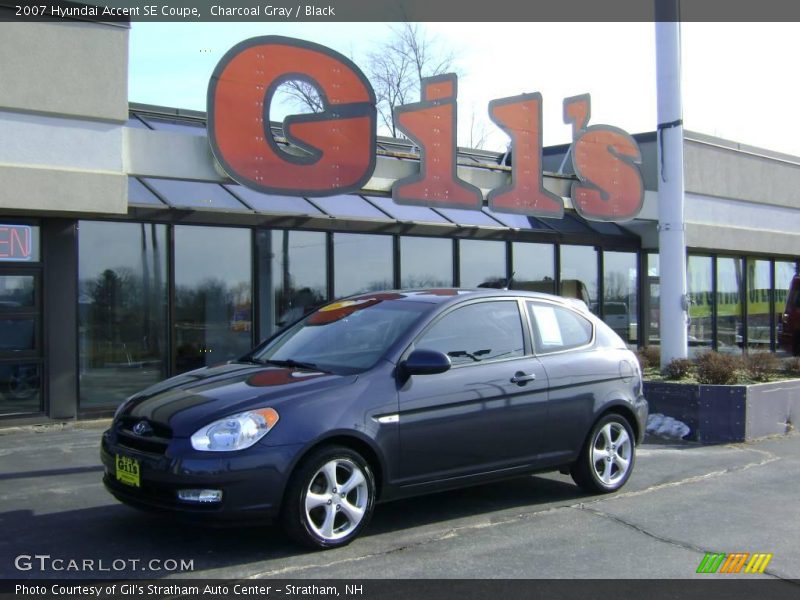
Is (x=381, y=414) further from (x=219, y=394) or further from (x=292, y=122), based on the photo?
(x=292, y=122)

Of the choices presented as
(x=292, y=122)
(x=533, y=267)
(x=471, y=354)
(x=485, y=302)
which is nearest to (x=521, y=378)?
(x=471, y=354)

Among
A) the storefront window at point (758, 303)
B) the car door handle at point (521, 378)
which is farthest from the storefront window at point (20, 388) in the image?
the storefront window at point (758, 303)

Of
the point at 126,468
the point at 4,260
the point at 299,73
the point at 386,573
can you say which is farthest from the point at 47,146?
the point at 386,573

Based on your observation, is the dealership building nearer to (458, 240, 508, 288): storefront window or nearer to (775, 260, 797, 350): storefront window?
(458, 240, 508, 288): storefront window

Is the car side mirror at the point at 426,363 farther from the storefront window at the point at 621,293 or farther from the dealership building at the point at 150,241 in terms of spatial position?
the storefront window at the point at 621,293

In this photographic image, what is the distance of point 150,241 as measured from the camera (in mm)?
11711

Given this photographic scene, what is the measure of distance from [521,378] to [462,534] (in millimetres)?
1297

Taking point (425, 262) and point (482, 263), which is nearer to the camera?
point (425, 262)

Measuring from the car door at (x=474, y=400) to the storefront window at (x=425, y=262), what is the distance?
25.8 feet

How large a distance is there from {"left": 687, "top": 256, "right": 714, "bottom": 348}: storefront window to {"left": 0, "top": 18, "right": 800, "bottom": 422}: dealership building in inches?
164

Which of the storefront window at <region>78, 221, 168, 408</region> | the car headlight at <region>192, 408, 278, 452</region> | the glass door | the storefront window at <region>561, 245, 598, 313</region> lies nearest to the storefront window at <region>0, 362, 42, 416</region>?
the glass door

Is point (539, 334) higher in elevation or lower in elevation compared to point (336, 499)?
higher

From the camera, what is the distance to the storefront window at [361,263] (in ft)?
Answer: 44.9

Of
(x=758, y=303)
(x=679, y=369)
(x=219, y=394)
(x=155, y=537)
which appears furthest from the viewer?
(x=758, y=303)
